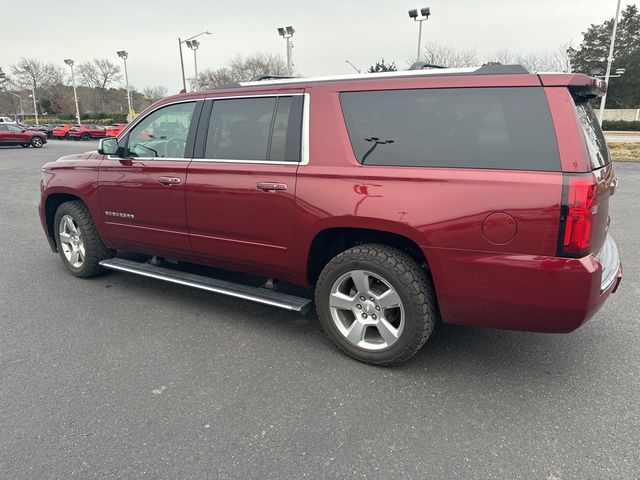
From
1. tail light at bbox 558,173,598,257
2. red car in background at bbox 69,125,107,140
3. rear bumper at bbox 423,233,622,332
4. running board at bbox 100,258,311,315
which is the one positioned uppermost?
red car in background at bbox 69,125,107,140

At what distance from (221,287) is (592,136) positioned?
2.82m

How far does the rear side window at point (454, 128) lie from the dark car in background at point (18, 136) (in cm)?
3123

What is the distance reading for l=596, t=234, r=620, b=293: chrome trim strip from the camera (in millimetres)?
2674

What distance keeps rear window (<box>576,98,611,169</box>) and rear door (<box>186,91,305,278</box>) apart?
1.75 meters

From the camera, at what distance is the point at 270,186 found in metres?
3.26

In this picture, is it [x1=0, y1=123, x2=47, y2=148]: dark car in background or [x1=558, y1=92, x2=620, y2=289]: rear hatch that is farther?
[x1=0, y1=123, x2=47, y2=148]: dark car in background

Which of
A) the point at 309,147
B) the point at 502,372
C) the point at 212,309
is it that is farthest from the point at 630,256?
the point at 212,309

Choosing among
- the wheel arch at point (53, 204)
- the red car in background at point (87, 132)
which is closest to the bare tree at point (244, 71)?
the red car in background at point (87, 132)

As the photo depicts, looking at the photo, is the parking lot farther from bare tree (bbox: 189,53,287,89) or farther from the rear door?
bare tree (bbox: 189,53,287,89)

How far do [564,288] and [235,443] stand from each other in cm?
194

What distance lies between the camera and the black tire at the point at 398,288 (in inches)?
113

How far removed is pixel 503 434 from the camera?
2.44 m

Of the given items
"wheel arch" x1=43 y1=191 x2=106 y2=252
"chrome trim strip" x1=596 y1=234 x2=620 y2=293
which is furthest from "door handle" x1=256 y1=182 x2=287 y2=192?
"wheel arch" x1=43 y1=191 x2=106 y2=252

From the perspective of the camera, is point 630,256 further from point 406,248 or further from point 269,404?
point 269,404
